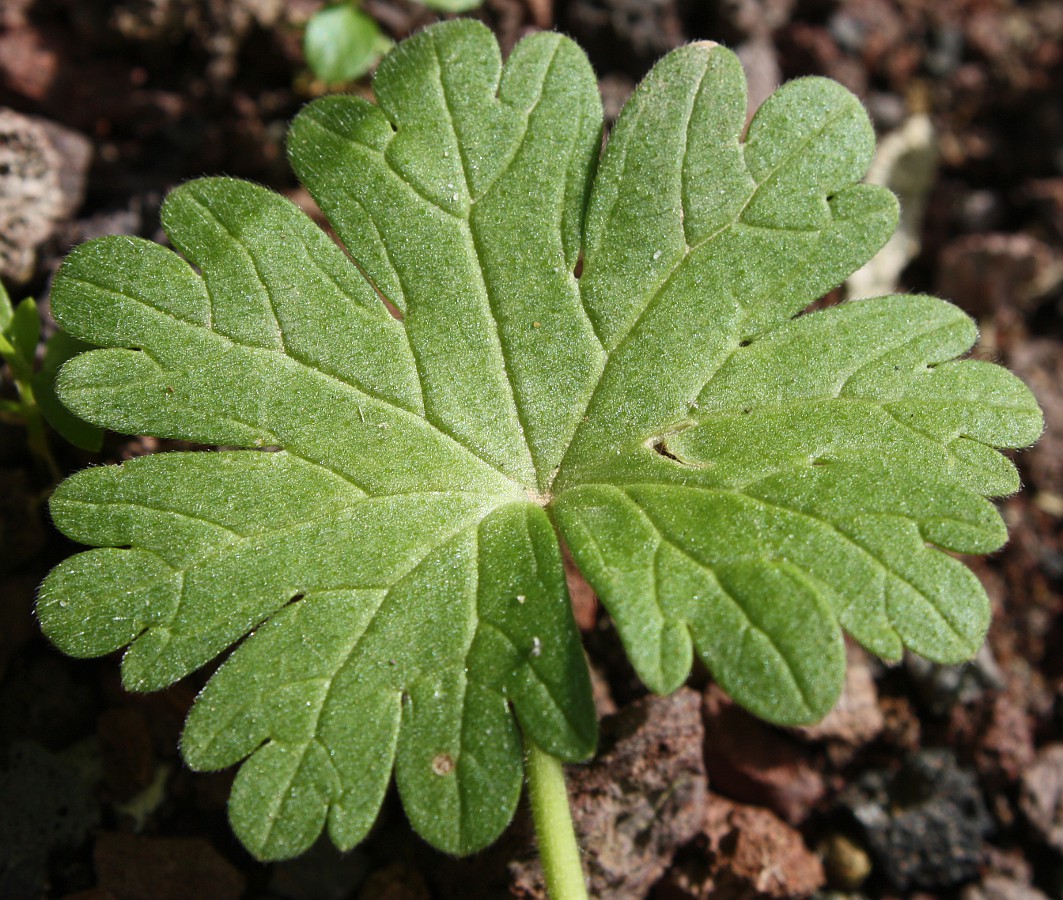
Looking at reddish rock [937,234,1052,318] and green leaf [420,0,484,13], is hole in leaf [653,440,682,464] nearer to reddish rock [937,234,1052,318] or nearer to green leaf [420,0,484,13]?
green leaf [420,0,484,13]

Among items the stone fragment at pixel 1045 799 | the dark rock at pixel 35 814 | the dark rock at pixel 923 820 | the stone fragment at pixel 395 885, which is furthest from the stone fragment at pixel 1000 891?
the dark rock at pixel 35 814

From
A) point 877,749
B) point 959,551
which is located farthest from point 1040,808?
point 959,551

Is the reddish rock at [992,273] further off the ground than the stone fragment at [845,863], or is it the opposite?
the reddish rock at [992,273]

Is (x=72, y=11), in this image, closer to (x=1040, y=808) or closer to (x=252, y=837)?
(x=252, y=837)

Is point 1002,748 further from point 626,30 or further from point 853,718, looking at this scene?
point 626,30

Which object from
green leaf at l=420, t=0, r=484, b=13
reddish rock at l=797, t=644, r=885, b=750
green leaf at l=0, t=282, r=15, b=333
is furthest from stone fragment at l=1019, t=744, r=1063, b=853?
green leaf at l=0, t=282, r=15, b=333

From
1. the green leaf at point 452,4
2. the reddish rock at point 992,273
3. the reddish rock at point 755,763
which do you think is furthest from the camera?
the reddish rock at point 992,273

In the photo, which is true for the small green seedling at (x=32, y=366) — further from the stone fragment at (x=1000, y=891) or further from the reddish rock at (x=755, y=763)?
the stone fragment at (x=1000, y=891)
